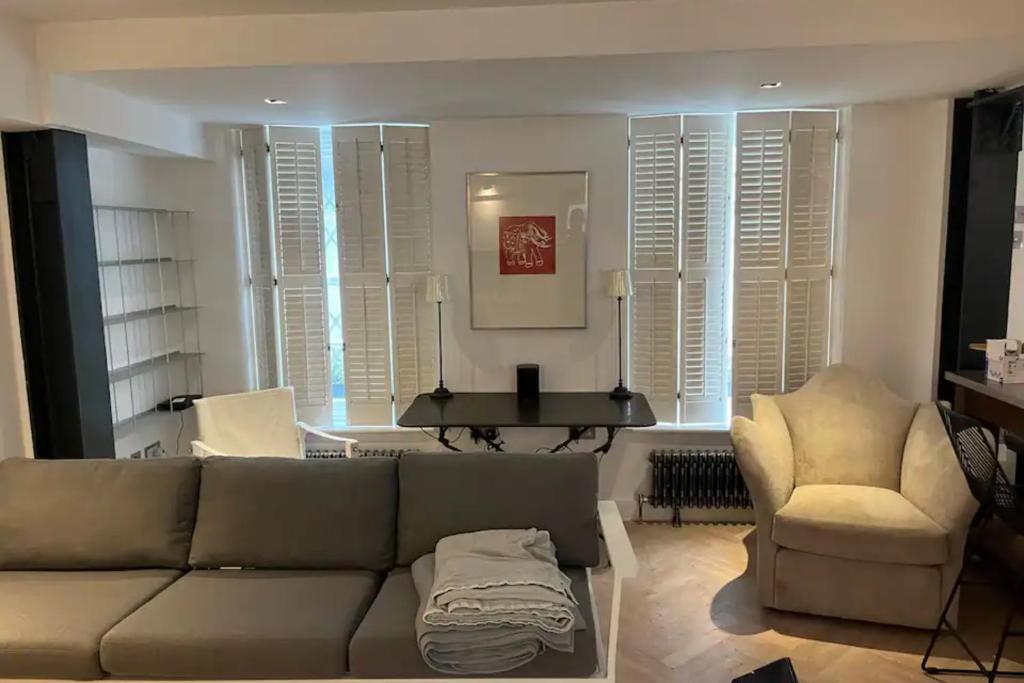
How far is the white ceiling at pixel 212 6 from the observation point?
272 centimetres

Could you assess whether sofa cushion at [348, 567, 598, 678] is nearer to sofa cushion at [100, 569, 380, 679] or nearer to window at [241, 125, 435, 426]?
sofa cushion at [100, 569, 380, 679]

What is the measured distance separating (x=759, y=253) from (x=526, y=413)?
5.21 ft

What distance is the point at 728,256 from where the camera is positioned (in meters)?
4.12

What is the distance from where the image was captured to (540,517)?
2570 mm

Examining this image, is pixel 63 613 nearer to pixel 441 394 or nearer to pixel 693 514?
pixel 441 394

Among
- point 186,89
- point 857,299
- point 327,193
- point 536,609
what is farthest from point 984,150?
point 186,89

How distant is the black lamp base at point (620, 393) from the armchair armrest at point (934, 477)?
1.38 metres

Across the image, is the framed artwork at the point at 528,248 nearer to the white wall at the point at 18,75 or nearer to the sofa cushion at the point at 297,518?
the sofa cushion at the point at 297,518

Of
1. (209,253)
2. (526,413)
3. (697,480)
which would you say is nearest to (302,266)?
(209,253)

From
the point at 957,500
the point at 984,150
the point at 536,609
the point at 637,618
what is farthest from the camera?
the point at 984,150

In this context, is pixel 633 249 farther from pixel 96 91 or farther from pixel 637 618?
pixel 96 91

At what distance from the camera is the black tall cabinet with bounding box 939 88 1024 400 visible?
353cm

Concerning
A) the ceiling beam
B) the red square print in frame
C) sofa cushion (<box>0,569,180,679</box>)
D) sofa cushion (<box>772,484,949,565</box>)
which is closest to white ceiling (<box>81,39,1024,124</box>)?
the ceiling beam

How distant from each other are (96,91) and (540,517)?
2.67 m
